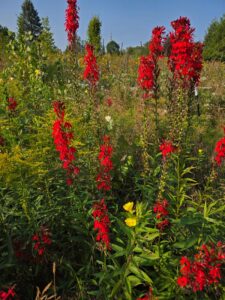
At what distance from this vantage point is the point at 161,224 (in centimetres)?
247

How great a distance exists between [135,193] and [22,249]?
188cm

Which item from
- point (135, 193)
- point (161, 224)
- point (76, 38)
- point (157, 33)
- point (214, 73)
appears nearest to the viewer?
point (161, 224)

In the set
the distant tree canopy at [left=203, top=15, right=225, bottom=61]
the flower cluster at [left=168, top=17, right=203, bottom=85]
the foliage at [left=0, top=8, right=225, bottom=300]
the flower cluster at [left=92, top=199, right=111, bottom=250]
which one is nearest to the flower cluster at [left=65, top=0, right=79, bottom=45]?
the foliage at [left=0, top=8, right=225, bottom=300]

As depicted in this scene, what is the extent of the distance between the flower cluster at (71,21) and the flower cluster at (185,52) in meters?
1.26

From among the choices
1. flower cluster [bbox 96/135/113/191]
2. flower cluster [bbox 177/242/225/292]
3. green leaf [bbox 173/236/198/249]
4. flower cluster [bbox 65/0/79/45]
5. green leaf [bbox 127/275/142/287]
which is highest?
flower cluster [bbox 65/0/79/45]

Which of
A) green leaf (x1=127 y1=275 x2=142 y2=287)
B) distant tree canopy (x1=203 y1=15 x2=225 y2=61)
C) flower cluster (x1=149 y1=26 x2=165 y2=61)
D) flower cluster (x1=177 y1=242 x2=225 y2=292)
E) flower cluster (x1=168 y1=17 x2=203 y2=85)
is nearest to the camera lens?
flower cluster (x1=177 y1=242 x2=225 y2=292)

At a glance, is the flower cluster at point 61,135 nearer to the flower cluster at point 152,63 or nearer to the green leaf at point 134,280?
A: the green leaf at point 134,280

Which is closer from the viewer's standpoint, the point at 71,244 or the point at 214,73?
the point at 71,244

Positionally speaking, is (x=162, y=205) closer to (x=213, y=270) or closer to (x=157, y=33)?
(x=213, y=270)

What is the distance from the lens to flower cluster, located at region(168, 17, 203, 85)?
281 cm

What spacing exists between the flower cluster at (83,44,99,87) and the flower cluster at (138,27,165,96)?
0.54 meters

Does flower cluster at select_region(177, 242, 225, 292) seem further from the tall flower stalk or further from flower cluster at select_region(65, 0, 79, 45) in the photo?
flower cluster at select_region(65, 0, 79, 45)

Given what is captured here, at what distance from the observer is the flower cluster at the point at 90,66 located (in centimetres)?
332

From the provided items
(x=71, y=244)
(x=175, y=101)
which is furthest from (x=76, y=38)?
(x=71, y=244)
